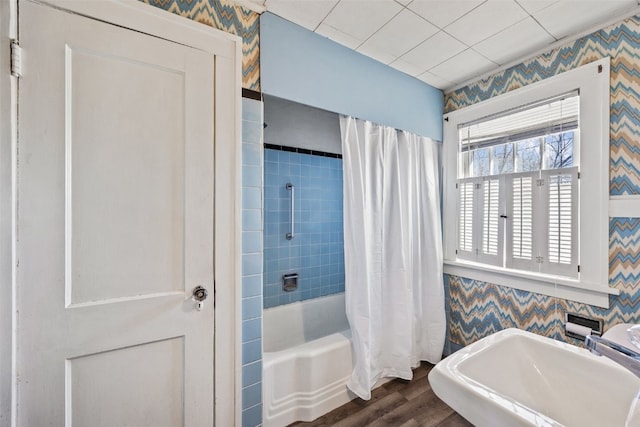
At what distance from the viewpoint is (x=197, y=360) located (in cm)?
123

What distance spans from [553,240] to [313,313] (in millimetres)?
1925

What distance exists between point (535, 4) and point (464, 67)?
612 mm

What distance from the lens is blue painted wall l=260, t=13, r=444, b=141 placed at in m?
1.48

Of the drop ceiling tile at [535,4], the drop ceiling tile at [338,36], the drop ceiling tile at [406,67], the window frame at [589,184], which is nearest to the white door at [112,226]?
the drop ceiling tile at [338,36]

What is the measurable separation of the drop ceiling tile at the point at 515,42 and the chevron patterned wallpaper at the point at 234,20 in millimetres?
1403

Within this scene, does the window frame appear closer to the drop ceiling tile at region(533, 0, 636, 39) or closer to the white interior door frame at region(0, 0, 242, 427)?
the drop ceiling tile at region(533, 0, 636, 39)

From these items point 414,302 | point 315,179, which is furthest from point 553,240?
point 315,179

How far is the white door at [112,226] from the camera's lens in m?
0.97

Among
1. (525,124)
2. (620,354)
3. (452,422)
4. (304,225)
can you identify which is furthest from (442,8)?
(452,422)

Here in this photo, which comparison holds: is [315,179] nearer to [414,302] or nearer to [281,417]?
[414,302]

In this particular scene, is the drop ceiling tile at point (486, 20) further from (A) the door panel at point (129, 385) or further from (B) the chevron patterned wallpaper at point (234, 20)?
(A) the door panel at point (129, 385)

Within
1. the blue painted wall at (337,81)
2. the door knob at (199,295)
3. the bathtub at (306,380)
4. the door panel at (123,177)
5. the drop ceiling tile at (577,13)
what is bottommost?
the bathtub at (306,380)

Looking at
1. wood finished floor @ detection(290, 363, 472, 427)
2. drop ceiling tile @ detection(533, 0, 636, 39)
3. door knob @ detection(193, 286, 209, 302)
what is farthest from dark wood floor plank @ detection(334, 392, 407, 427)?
drop ceiling tile @ detection(533, 0, 636, 39)

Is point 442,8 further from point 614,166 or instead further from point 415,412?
point 415,412
